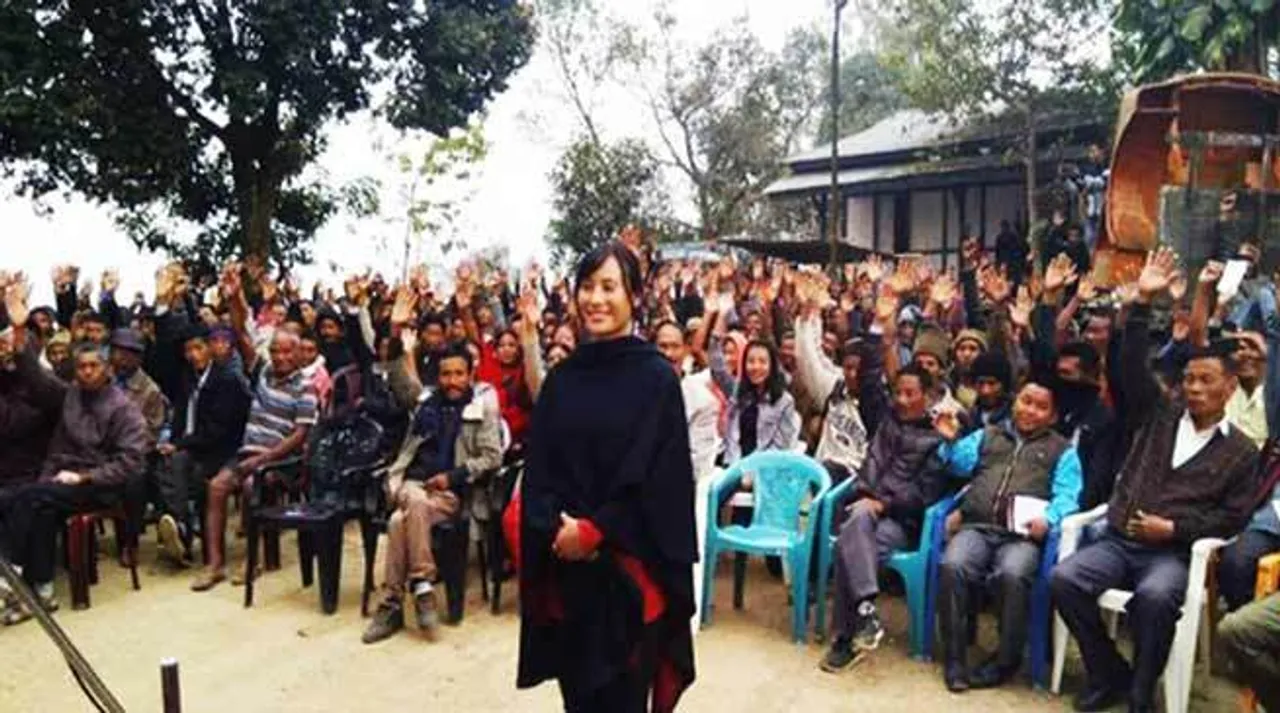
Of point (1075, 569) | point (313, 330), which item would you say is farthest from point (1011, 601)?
point (313, 330)

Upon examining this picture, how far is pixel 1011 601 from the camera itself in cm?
461

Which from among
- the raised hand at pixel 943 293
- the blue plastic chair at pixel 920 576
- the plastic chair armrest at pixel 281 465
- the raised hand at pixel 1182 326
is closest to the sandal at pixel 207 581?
the plastic chair armrest at pixel 281 465

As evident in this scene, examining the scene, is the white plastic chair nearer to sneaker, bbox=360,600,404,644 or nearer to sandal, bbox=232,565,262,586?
sneaker, bbox=360,600,404,644

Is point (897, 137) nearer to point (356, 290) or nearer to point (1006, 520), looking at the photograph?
point (356, 290)

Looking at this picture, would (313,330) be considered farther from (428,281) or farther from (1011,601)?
(1011,601)

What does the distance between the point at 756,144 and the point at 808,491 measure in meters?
19.4

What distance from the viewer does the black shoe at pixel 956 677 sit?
4621 mm

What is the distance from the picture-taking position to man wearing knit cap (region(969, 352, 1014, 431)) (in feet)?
17.7

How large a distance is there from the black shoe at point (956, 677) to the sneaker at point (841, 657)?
15.8 inches

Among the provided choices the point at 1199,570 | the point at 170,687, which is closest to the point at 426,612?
the point at 170,687

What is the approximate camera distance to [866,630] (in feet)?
16.0

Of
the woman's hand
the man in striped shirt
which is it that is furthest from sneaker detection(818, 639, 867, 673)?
the man in striped shirt

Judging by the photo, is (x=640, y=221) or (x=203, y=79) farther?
(x=640, y=221)

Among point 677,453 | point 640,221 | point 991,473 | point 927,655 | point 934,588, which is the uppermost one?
point 640,221
